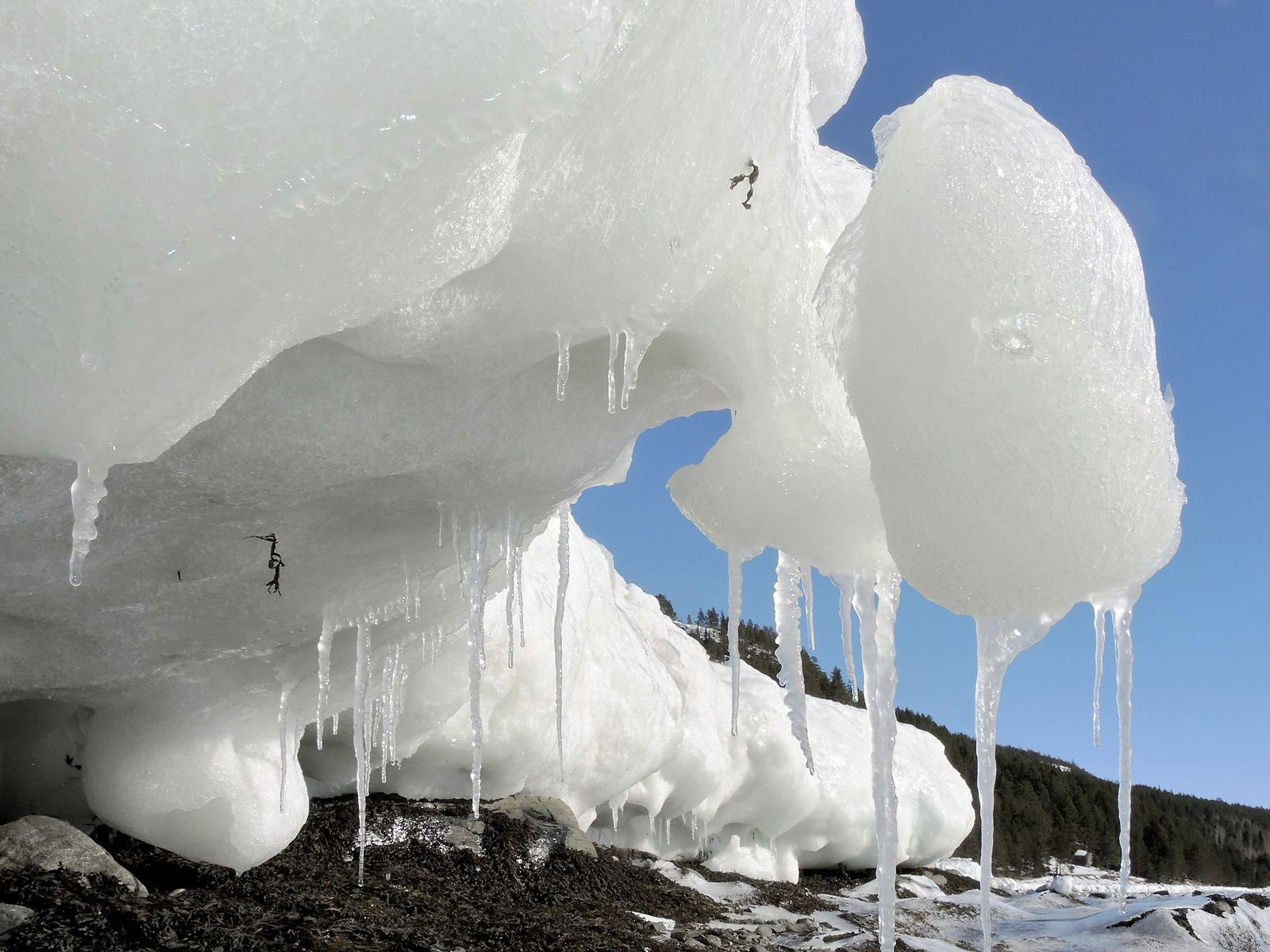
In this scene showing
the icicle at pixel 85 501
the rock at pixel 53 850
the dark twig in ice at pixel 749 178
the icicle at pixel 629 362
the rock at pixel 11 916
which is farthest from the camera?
the rock at pixel 53 850

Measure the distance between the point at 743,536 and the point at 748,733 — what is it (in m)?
12.3

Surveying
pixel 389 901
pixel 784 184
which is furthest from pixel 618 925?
pixel 784 184

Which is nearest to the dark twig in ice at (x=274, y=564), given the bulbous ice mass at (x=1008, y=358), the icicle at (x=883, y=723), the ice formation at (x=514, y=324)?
the ice formation at (x=514, y=324)

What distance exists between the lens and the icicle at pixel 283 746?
675 centimetres

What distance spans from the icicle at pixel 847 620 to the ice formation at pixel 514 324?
0.10 meters

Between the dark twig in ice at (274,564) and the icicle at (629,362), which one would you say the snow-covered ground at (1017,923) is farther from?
the icicle at (629,362)

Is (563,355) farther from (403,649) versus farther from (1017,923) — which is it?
(1017,923)

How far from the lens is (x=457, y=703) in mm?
8602

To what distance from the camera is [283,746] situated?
680cm

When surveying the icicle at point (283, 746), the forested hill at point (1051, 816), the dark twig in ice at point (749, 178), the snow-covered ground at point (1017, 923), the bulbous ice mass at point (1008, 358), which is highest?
the dark twig in ice at point (749, 178)

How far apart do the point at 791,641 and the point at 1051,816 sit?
41.3 m

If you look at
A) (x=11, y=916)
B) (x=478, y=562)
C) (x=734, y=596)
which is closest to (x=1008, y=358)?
(x=734, y=596)

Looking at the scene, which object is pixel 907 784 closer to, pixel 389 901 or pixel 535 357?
pixel 389 901

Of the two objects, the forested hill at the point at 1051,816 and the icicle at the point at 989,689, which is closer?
the icicle at the point at 989,689
